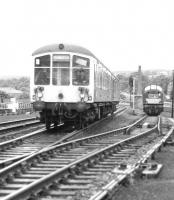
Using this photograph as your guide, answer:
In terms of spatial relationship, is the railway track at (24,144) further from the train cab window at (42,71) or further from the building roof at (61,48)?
the building roof at (61,48)

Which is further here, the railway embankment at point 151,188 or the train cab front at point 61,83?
the train cab front at point 61,83

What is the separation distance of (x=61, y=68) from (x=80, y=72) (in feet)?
2.41

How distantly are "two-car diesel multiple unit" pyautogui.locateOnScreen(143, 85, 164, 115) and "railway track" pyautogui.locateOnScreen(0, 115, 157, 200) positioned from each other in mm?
32062

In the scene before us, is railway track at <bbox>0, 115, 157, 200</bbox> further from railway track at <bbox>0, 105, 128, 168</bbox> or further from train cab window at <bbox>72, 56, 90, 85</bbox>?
train cab window at <bbox>72, 56, 90, 85</bbox>

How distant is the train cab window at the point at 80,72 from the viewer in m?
17.5

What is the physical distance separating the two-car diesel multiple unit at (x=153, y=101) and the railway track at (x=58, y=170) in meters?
32.1

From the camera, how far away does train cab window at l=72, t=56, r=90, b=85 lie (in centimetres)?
1747

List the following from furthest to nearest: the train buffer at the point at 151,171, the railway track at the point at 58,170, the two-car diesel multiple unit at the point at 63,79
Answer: the two-car diesel multiple unit at the point at 63,79 < the train buffer at the point at 151,171 < the railway track at the point at 58,170

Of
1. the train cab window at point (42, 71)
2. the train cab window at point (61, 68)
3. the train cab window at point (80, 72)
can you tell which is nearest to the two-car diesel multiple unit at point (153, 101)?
the train cab window at point (80, 72)

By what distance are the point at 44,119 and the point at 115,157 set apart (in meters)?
8.16

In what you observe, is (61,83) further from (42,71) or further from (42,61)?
(42,61)

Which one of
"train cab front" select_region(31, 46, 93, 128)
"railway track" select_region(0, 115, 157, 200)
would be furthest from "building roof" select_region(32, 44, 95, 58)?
"railway track" select_region(0, 115, 157, 200)

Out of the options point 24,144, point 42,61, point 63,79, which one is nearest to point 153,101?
point 63,79

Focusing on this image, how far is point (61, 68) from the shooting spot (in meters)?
17.6
